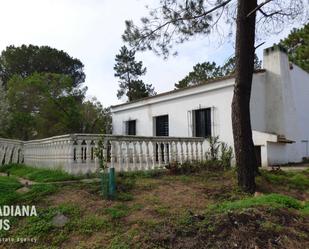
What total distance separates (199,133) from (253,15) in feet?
24.2

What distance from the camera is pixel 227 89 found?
41.1 feet

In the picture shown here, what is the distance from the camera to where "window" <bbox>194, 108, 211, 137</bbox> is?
13477 mm

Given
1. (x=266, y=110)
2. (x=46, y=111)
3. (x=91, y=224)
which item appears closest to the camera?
(x=91, y=224)

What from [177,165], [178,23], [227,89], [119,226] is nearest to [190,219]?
[119,226]

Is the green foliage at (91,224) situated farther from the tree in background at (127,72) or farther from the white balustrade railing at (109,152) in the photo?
the tree in background at (127,72)

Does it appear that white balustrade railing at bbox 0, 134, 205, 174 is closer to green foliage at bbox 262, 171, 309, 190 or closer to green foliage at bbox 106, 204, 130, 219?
green foliage at bbox 106, 204, 130, 219

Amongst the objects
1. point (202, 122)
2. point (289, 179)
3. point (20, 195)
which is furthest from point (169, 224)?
point (202, 122)

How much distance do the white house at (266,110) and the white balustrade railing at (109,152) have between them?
6.86 ft

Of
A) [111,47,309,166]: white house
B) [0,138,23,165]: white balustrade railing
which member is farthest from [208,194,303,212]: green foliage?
[0,138,23,165]: white balustrade railing

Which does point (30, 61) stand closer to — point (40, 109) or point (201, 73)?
point (40, 109)

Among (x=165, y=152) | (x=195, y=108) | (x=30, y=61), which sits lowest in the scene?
(x=165, y=152)

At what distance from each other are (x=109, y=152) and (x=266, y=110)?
24.3ft

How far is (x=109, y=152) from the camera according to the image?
823cm

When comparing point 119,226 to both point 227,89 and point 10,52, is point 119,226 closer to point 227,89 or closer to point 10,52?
point 227,89
